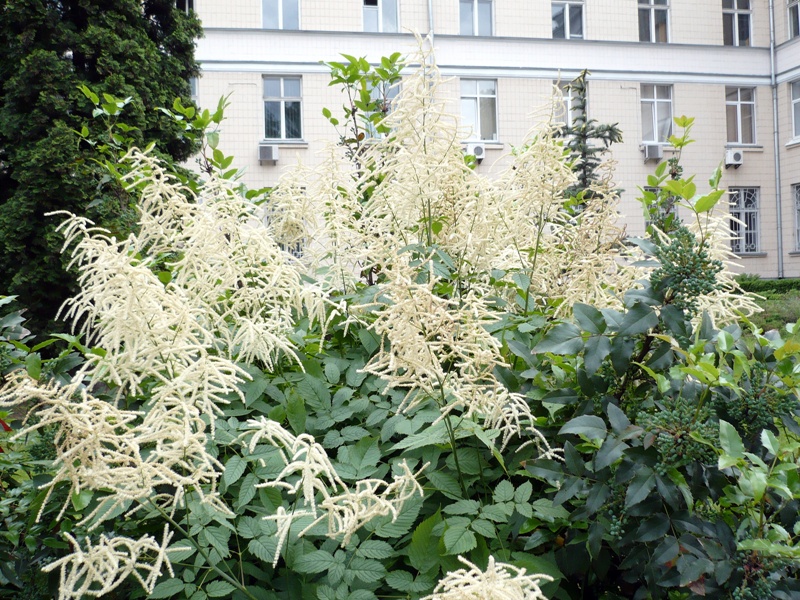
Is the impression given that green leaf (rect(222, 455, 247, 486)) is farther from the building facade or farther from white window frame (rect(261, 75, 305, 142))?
white window frame (rect(261, 75, 305, 142))

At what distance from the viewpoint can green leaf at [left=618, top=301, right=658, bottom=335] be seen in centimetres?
138

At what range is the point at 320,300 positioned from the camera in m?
1.74

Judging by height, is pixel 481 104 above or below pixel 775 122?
above

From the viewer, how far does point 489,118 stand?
61.9 ft

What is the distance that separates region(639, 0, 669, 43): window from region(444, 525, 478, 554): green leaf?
70.3ft

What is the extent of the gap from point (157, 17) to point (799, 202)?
18301mm

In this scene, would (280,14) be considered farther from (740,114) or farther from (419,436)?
(419,436)

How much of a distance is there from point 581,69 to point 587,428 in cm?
1977

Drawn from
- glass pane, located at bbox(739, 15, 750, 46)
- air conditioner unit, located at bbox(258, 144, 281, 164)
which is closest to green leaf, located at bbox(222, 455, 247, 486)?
air conditioner unit, located at bbox(258, 144, 281, 164)

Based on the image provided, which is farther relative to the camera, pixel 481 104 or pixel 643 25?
pixel 643 25

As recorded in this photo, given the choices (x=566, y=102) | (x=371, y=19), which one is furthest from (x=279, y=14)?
(x=566, y=102)

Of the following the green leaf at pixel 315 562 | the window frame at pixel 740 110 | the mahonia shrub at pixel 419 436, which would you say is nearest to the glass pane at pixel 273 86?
the window frame at pixel 740 110

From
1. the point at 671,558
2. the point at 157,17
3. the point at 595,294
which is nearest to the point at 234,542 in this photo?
the point at 671,558

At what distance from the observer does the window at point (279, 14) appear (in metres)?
18.0
